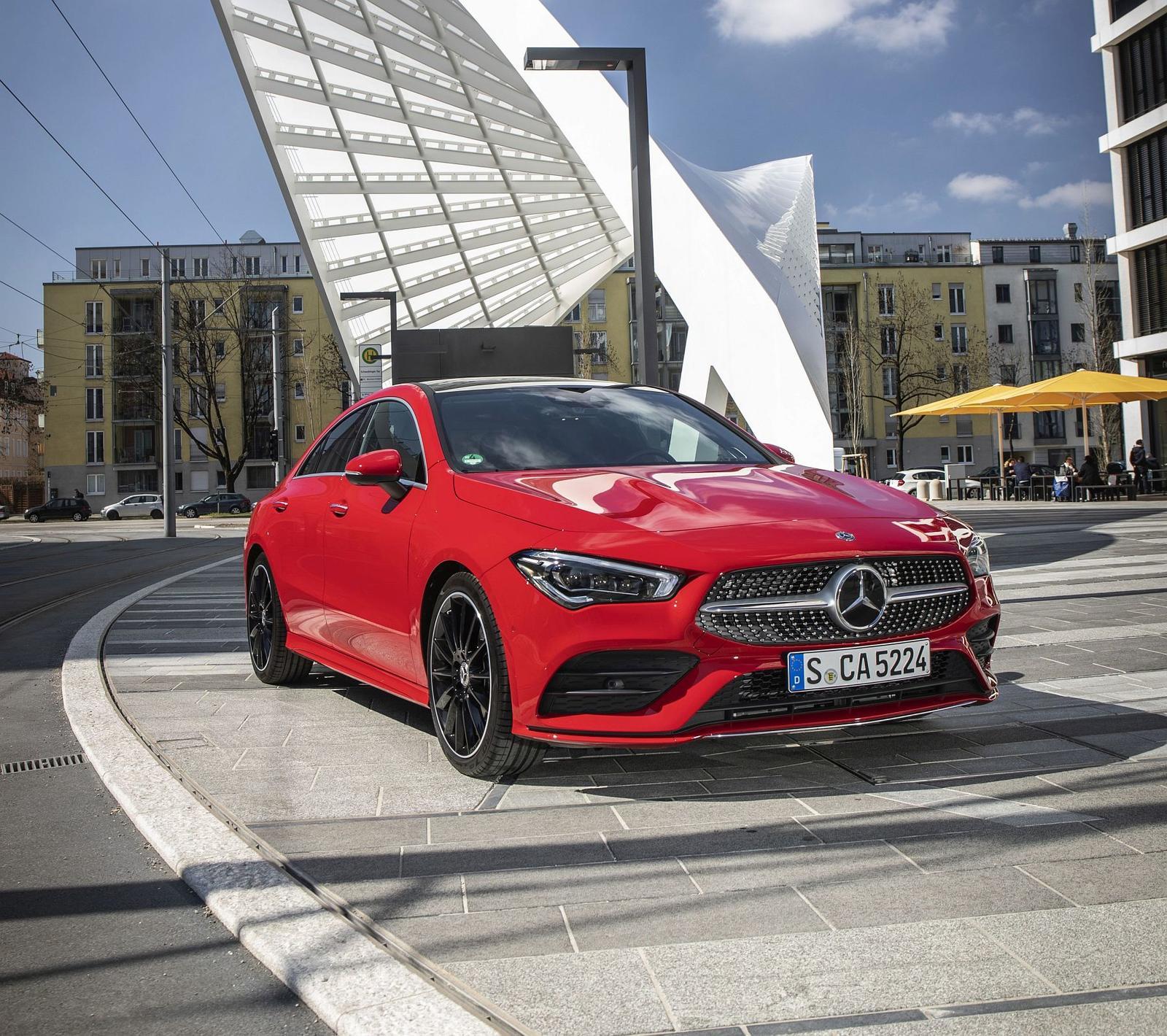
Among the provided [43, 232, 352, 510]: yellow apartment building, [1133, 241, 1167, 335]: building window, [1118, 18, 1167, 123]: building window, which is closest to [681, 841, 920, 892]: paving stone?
[1133, 241, 1167, 335]: building window

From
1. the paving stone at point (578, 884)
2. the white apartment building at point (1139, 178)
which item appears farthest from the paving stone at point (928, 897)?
the white apartment building at point (1139, 178)

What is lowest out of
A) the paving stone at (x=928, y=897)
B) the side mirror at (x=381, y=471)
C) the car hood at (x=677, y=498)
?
the paving stone at (x=928, y=897)

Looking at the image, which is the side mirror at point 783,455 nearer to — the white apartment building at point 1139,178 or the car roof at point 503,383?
the car roof at point 503,383

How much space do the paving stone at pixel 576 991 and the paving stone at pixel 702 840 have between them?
0.77 metres

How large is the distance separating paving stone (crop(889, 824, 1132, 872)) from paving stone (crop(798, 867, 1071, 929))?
0.26ft

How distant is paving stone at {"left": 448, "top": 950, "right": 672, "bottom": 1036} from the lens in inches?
91.8

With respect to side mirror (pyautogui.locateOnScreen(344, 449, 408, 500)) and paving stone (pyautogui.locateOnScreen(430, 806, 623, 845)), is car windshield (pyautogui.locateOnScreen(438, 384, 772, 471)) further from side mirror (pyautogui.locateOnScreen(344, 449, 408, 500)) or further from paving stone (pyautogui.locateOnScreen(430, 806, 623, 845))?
paving stone (pyautogui.locateOnScreen(430, 806, 623, 845))

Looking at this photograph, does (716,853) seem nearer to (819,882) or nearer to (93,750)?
(819,882)

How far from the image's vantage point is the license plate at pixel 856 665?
3.89 meters

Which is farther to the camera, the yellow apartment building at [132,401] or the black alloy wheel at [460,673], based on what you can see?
the yellow apartment building at [132,401]

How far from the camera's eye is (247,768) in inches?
182

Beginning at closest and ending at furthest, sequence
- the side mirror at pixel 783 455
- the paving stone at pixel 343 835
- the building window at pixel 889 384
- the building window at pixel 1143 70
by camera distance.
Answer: the paving stone at pixel 343 835
the side mirror at pixel 783 455
the building window at pixel 1143 70
the building window at pixel 889 384

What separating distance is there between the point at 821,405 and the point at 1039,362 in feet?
235

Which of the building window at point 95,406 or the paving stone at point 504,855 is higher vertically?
the building window at point 95,406
